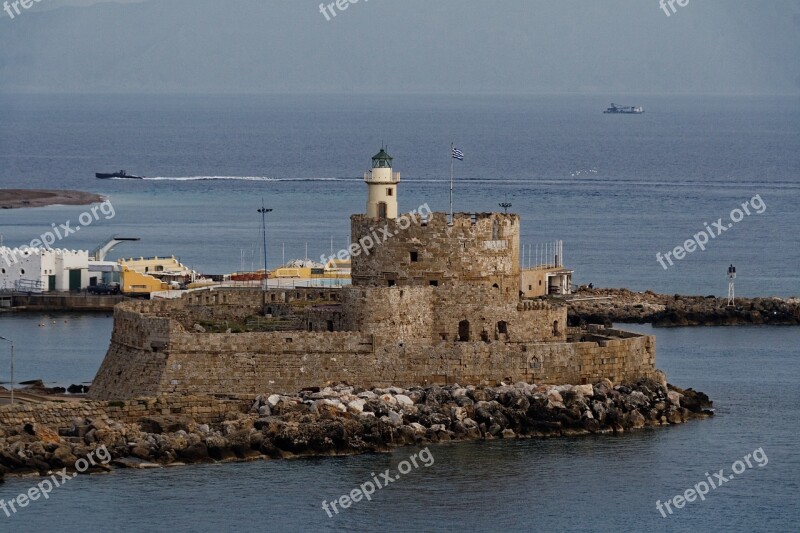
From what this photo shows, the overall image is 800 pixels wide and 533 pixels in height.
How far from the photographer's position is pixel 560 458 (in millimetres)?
49531

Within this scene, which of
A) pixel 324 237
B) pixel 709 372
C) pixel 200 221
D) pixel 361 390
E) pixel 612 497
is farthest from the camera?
pixel 200 221

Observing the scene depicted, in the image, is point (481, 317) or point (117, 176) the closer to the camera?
point (481, 317)

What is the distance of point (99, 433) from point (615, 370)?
12.5 metres

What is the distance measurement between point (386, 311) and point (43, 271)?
31708 millimetres

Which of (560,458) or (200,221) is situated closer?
(560,458)

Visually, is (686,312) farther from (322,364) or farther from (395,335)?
(322,364)

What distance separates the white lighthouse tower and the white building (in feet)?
91.0

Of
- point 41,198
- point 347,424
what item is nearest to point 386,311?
point 347,424

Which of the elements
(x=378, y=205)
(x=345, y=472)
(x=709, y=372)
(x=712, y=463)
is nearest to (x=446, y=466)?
(x=345, y=472)

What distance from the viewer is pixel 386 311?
52.9 meters

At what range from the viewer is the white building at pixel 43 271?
82.2 metres

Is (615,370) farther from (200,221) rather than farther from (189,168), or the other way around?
(189,168)

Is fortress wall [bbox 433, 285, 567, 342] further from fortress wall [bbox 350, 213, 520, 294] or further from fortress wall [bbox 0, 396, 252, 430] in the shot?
fortress wall [bbox 0, 396, 252, 430]

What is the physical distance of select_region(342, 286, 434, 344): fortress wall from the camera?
173ft
